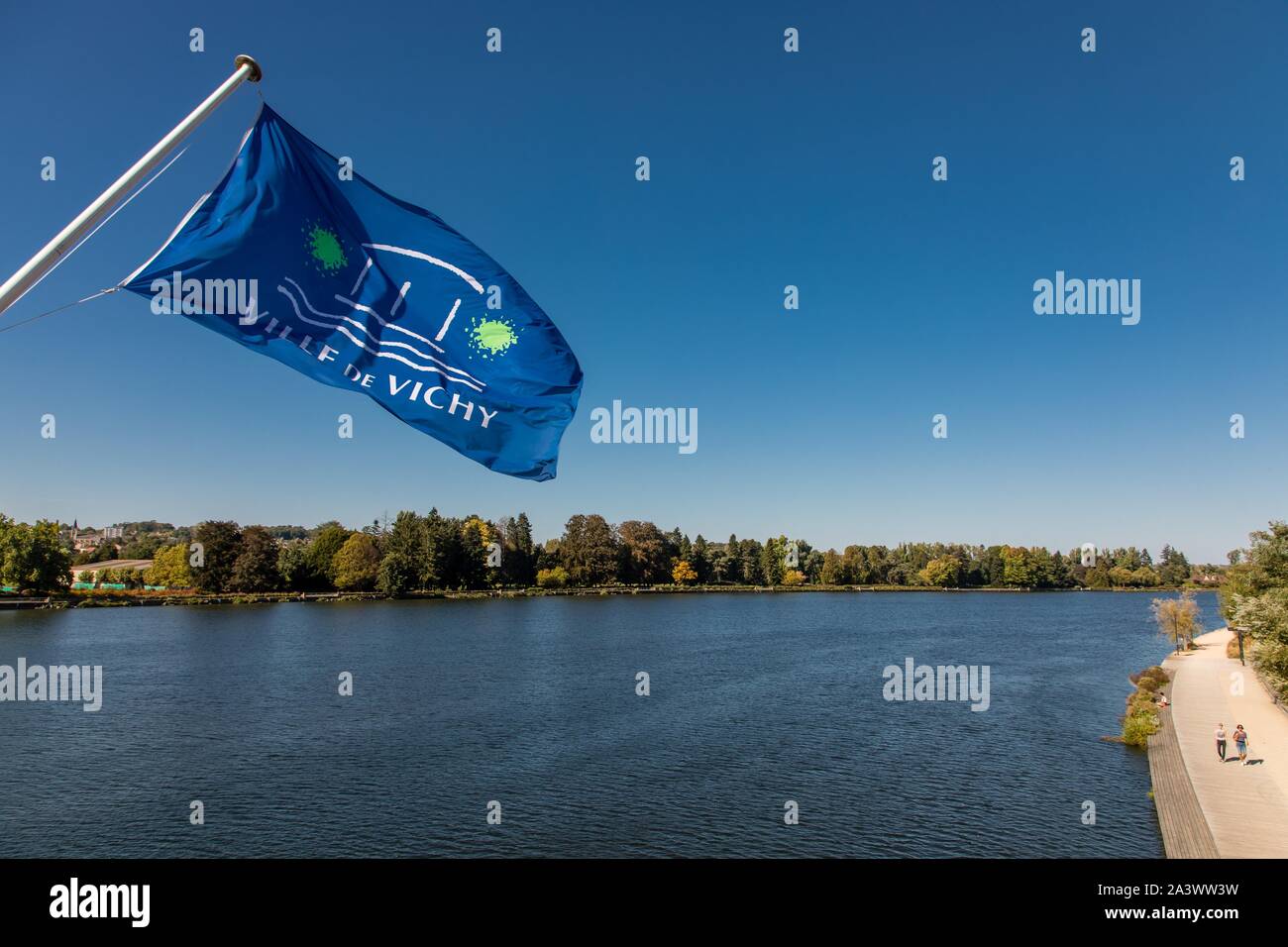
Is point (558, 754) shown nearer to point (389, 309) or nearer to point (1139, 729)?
point (1139, 729)

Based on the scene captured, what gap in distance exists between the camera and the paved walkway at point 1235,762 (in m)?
20.0

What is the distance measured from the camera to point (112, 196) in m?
4.89

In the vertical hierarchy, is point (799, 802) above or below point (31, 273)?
below

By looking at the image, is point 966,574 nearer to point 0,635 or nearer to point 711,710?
point 711,710

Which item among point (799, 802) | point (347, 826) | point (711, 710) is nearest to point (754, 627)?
point (711, 710)

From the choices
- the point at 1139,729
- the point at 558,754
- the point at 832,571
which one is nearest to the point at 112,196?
the point at 558,754

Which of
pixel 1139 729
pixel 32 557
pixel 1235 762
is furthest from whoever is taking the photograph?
pixel 32 557

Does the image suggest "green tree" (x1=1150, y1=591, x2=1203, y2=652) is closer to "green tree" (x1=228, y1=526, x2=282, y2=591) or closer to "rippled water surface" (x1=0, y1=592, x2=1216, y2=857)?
"rippled water surface" (x1=0, y1=592, x2=1216, y2=857)

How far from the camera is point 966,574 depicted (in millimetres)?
172625

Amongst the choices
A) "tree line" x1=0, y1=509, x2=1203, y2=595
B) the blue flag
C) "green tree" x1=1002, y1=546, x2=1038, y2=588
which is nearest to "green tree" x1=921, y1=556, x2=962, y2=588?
"tree line" x1=0, y1=509, x2=1203, y2=595

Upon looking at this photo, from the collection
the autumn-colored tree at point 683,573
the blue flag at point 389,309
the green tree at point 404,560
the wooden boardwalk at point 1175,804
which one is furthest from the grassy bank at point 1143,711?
the autumn-colored tree at point 683,573

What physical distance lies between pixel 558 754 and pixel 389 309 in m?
26.1

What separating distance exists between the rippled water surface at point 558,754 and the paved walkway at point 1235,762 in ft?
7.16
